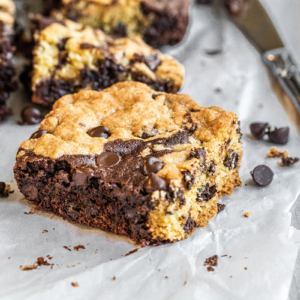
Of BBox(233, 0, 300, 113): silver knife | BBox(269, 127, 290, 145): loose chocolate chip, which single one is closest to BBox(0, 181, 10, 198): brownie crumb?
BBox(269, 127, 290, 145): loose chocolate chip

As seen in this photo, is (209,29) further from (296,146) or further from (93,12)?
(296,146)

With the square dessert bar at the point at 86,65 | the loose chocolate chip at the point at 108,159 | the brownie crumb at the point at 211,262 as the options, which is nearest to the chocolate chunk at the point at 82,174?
the loose chocolate chip at the point at 108,159

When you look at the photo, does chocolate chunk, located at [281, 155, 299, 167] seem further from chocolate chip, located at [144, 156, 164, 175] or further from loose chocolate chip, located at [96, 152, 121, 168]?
loose chocolate chip, located at [96, 152, 121, 168]

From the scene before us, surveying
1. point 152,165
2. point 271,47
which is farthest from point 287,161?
point 271,47

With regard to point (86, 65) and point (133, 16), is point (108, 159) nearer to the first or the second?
point (86, 65)

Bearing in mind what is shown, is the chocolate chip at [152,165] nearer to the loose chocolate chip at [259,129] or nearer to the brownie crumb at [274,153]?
the brownie crumb at [274,153]

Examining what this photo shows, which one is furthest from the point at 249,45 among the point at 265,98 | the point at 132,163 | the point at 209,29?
the point at 132,163
